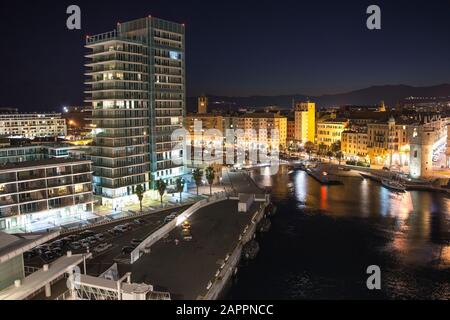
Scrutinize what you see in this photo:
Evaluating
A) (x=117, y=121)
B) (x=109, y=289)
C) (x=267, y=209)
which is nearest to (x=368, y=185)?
(x=267, y=209)

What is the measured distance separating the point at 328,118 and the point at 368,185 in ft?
179

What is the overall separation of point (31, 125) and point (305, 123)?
2977 inches

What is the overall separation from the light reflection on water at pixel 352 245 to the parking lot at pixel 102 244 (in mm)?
9322

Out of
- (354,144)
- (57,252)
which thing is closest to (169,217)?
(57,252)

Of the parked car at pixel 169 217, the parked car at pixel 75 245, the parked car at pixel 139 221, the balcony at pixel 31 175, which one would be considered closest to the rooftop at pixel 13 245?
the parked car at pixel 75 245

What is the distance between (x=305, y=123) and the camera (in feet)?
378

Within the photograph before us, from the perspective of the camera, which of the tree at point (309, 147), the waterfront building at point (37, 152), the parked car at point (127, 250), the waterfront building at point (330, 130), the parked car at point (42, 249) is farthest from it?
the tree at point (309, 147)

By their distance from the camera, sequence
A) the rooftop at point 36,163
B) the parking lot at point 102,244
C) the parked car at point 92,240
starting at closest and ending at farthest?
the parking lot at point 102,244
the parked car at point 92,240
the rooftop at point 36,163

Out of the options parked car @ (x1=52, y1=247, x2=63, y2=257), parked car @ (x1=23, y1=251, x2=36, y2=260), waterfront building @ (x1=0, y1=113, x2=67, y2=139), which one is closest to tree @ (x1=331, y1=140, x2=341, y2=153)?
waterfront building @ (x1=0, y1=113, x2=67, y2=139)

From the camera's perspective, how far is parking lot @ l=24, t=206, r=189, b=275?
29669mm

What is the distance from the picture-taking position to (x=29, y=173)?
3803cm

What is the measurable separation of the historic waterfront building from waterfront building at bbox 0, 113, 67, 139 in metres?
68.5

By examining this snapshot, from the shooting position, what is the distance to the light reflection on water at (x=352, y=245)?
2903cm

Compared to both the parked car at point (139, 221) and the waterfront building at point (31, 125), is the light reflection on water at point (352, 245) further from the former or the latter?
the waterfront building at point (31, 125)
